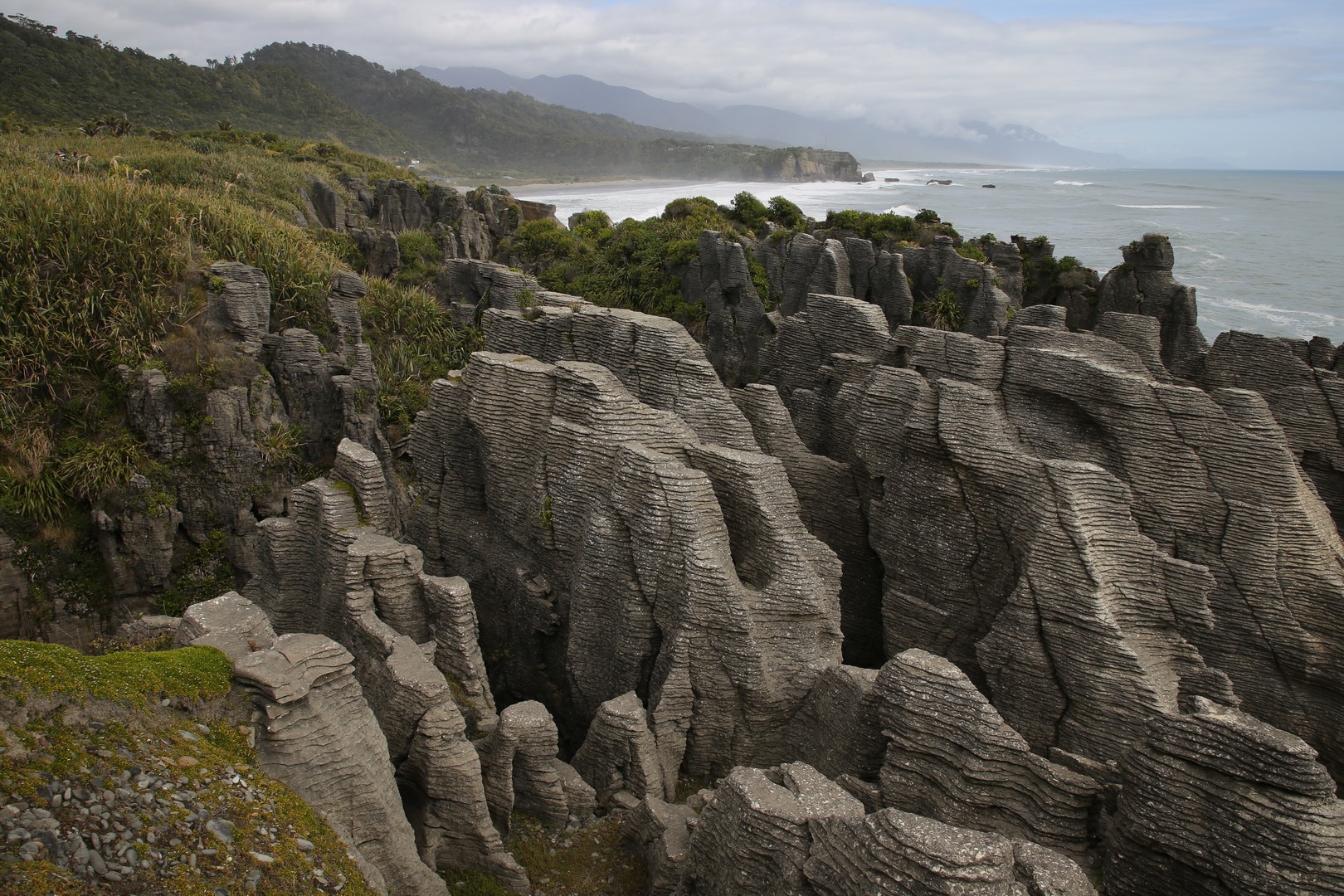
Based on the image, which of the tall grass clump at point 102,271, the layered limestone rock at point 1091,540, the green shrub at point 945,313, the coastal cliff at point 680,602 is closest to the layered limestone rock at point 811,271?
the green shrub at point 945,313

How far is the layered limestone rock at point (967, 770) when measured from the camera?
10086mm

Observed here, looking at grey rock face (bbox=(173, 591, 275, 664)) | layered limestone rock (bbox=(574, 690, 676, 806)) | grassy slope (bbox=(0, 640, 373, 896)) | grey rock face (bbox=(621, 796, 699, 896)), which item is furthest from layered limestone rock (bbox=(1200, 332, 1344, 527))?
grassy slope (bbox=(0, 640, 373, 896))

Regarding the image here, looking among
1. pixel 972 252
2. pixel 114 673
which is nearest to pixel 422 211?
pixel 972 252

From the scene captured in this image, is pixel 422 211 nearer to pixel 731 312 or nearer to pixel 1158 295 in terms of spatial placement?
pixel 731 312

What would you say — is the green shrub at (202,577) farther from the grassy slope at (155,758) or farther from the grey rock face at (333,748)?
the grassy slope at (155,758)

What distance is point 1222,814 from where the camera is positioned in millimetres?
8648

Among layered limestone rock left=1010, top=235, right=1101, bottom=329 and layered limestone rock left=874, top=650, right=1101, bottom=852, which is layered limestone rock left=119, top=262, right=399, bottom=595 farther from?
layered limestone rock left=1010, top=235, right=1101, bottom=329

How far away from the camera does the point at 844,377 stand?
64.2 feet

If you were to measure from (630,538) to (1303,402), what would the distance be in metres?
15.6

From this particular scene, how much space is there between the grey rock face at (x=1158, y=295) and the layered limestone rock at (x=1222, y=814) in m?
19.9

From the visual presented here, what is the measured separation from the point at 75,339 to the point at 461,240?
3089 centimetres

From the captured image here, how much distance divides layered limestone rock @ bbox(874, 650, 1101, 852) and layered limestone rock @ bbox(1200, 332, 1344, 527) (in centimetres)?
1165

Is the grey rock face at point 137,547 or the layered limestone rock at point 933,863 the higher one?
the layered limestone rock at point 933,863

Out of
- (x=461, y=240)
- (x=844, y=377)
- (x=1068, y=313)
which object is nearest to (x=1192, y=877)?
(x=844, y=377)
